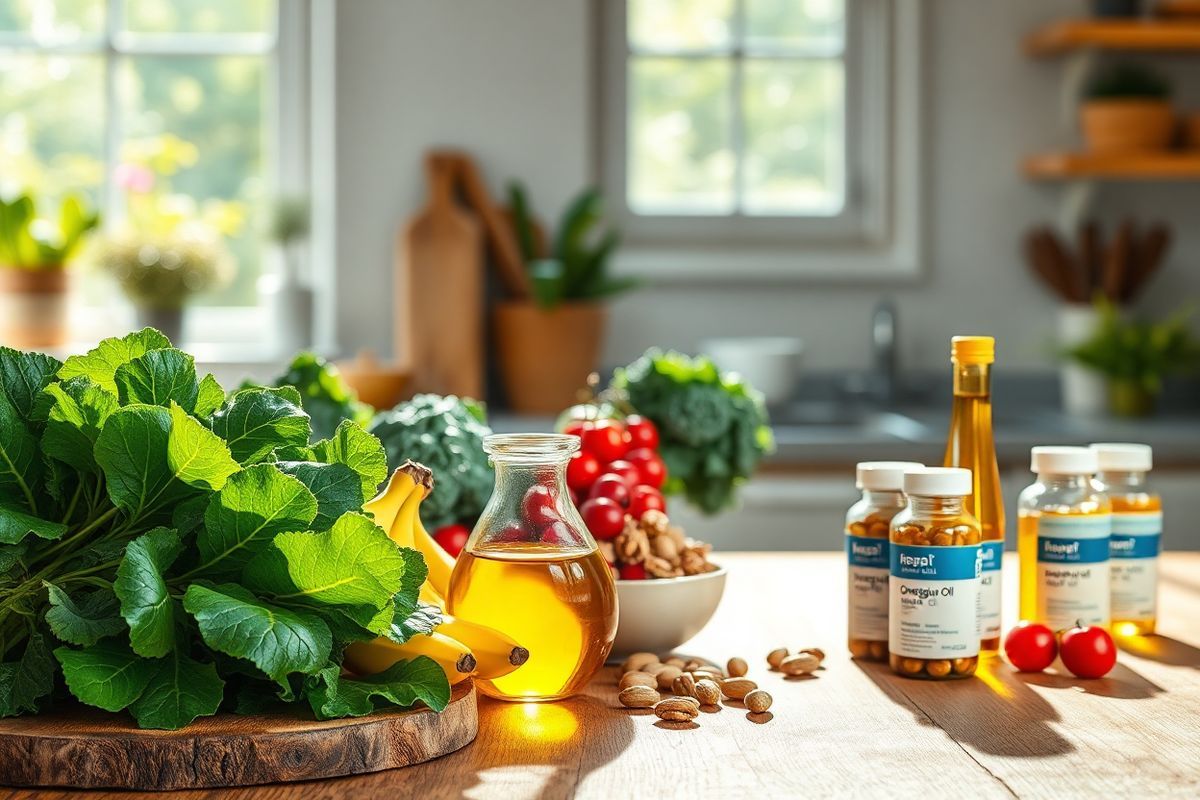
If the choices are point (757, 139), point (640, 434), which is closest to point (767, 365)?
point (757, 139)

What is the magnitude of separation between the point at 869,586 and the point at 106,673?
562 millimetres

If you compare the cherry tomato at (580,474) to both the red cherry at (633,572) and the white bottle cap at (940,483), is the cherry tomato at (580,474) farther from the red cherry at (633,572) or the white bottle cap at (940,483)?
the white bottle cap at (940,483)

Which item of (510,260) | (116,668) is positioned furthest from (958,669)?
(510,260)

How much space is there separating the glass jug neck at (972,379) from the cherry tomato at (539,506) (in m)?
0.35

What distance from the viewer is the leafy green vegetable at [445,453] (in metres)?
1.17

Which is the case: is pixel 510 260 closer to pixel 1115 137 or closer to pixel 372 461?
pixel 1115 137

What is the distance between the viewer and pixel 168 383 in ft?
2.91

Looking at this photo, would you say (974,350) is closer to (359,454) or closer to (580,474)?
(580,474)

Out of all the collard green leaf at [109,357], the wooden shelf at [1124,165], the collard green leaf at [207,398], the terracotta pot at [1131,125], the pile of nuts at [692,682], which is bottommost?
the pile of nuts at [692,682]

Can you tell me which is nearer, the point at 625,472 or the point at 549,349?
the point at 625,472

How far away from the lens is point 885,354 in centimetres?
311

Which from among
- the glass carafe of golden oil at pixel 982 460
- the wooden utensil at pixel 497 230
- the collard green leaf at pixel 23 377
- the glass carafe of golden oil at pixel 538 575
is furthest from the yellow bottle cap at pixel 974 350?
the wooden utensil at pixel 497 230

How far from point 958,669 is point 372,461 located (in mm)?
457

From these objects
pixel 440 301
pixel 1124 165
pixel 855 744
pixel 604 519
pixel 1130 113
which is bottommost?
pixel 855 744
